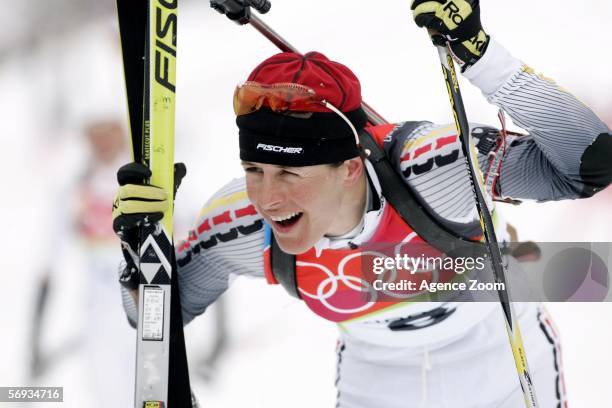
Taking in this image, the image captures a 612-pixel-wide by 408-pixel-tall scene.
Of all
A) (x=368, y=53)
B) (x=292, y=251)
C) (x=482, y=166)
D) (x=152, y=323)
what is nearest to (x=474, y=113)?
(x=368, y=53)

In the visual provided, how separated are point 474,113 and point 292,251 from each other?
1.35 metres

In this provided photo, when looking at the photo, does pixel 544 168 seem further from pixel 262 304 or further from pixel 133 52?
pixel 262 304

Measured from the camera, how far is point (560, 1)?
319cm

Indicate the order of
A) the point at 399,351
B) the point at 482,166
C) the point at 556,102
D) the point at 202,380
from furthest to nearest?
the point at 202,380, the point at 399,351, the point at 482,166, the point at 556,102

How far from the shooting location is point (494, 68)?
196 centimetres

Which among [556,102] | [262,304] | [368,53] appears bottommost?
[262,304]

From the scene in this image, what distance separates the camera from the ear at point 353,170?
2184 mm

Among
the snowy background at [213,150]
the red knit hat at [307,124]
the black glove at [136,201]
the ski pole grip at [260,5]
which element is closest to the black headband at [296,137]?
the red knit hat at [307,124]

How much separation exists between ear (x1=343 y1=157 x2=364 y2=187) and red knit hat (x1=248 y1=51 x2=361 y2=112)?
0.15 m

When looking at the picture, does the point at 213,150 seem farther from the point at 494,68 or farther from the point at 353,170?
the point at 494,68

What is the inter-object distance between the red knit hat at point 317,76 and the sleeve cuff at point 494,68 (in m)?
0.34

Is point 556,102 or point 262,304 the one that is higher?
point 556,102

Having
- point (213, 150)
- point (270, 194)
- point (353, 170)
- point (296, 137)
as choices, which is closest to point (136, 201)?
point (270, 194)

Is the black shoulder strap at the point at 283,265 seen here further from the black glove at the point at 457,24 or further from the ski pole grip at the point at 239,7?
the black glove at the point at 457,24
